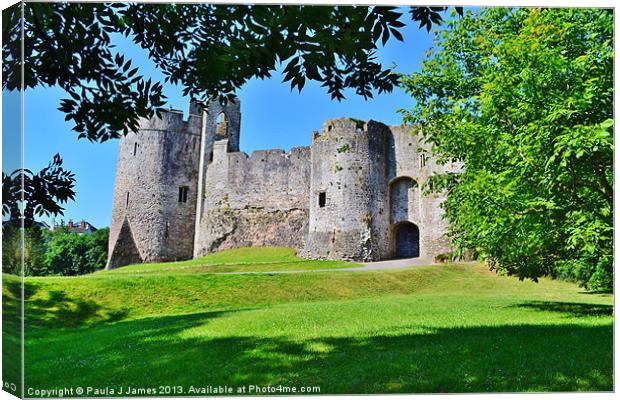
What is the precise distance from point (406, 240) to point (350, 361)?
15.6 meters

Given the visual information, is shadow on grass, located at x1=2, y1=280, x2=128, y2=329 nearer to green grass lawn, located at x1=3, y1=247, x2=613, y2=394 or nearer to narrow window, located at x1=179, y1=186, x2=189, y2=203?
green grass lawn, located at x1=3, y1=247, x2=613, y2=394

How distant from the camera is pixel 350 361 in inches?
273

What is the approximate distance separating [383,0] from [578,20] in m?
3.67

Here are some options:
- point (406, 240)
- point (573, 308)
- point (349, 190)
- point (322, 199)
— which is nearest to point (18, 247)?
point (573, 308)

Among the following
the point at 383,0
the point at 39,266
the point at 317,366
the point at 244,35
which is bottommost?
the point at 317,366

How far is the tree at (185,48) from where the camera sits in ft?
20.5

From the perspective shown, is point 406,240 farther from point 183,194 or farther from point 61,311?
point 61,311

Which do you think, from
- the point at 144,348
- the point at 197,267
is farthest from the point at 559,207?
the point at 197,267

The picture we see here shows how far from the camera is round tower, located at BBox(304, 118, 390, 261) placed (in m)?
22.7

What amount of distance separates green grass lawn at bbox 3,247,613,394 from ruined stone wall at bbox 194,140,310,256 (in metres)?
8.95

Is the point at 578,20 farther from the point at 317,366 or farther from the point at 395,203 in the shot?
the point at 395,203

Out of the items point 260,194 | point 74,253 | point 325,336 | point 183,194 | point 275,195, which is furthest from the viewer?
point 260,194

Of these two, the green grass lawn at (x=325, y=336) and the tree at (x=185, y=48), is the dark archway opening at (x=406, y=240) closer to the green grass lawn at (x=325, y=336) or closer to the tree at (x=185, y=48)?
the green grass lawn at (x=325, y=336)

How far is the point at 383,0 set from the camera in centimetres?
670
